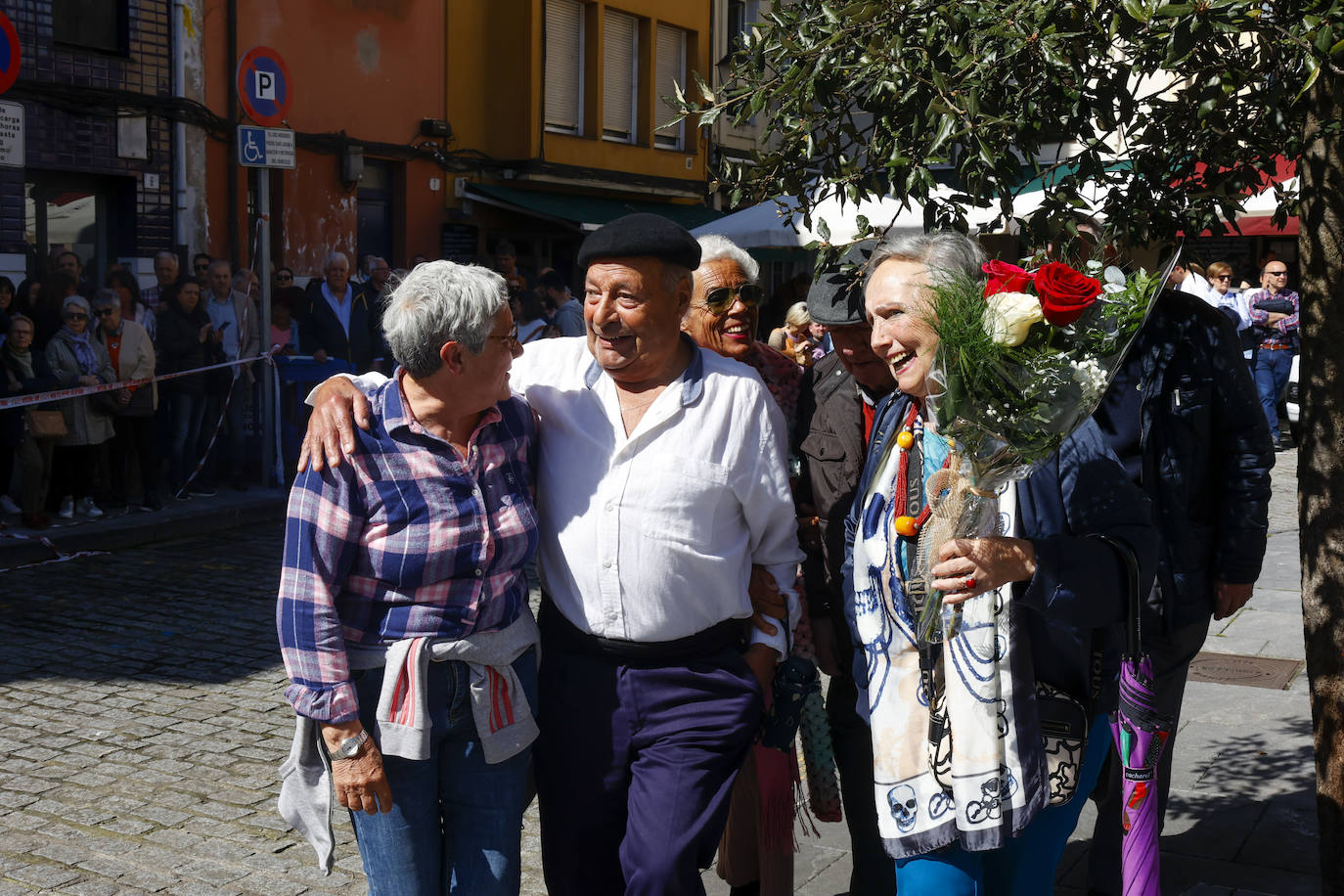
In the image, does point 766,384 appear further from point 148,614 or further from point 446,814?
point 148,614

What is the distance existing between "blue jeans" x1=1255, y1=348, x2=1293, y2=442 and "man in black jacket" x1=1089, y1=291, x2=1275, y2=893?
531 inches

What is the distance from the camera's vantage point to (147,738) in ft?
20.1

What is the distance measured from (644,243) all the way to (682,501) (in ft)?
1.99

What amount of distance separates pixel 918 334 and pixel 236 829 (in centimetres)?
336

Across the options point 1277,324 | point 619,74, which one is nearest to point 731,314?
point 1277,324

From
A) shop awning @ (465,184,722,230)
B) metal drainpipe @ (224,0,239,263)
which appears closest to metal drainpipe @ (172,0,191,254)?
metal drainpipe @ (224,0,239,263)

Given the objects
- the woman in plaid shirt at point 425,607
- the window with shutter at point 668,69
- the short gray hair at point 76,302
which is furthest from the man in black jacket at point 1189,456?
the window with shutter at point 668,69

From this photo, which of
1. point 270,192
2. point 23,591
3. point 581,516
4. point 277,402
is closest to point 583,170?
point 270,192

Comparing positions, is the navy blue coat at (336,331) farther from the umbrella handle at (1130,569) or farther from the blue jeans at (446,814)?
the umbrella handle at (1130,569)

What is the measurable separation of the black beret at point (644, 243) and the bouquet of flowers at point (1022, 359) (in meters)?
0.82

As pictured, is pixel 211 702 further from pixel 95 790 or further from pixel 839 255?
pixel 839 255

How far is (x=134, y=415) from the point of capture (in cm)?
1138

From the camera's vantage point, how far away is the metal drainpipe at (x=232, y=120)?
16.0m

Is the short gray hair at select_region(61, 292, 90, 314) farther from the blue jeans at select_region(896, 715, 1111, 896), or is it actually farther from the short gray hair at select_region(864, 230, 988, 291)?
the blue jeans at select_region(896, 715, 1111, 896)
